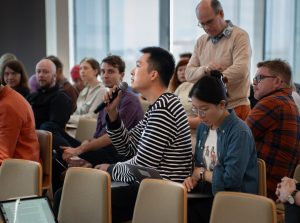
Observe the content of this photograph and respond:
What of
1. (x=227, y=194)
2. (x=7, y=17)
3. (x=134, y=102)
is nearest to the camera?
(x=227, y=194)

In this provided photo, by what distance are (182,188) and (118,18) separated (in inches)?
219

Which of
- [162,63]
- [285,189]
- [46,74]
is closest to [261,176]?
[285,189]

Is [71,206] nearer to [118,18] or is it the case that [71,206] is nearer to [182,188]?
[182,188]

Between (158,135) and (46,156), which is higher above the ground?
(158,135)

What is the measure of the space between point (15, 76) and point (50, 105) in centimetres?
69

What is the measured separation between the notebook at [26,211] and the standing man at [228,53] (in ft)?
5.63

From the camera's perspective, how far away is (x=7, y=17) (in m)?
7.29

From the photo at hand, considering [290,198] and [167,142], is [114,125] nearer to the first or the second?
[167,142]

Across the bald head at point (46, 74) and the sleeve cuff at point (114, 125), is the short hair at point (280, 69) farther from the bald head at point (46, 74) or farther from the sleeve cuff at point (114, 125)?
the bald head at point (46, 74)

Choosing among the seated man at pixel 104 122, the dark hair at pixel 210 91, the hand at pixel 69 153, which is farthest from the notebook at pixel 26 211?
the hand at pixel 69 153

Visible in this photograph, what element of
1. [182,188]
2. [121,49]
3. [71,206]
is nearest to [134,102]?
[71,206]

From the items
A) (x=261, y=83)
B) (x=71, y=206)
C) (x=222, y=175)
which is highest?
(x=261, y=83)

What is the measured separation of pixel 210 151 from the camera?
279cm

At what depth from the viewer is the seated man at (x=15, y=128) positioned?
11.0ft
